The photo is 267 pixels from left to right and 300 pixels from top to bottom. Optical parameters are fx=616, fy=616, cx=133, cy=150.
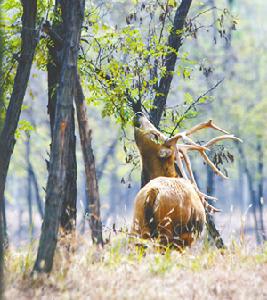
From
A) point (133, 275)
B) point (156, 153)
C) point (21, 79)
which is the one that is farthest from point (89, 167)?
point (156, 153)

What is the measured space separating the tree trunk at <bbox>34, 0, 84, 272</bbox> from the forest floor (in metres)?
0.25

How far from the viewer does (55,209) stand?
649 centimetres

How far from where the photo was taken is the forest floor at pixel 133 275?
604cm

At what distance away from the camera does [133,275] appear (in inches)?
263

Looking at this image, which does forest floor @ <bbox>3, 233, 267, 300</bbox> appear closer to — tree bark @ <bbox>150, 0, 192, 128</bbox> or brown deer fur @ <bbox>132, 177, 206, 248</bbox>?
brown deer fur @ <bbox>132, 177, 206, 248</bbox>

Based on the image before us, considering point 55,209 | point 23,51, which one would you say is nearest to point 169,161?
point 23,51

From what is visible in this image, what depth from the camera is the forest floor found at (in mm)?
6039

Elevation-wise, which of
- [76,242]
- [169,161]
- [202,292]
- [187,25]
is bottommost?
[202,292]

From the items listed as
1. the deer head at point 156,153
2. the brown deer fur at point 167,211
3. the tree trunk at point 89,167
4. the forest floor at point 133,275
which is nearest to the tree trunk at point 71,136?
the tree trunk at point 89,167

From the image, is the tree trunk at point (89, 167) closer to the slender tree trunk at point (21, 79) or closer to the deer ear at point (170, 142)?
the slender tree trunk at point (21, 79)

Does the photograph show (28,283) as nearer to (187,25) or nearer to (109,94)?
(109,94)

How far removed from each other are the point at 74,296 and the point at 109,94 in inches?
210

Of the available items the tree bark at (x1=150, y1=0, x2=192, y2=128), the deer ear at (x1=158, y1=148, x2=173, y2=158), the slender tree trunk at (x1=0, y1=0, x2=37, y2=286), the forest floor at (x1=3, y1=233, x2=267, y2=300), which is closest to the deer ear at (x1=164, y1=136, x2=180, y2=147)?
the deer ear at (x1=158, y1=148, x2=173, y2=158)

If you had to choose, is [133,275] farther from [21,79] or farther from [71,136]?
[71,136]
